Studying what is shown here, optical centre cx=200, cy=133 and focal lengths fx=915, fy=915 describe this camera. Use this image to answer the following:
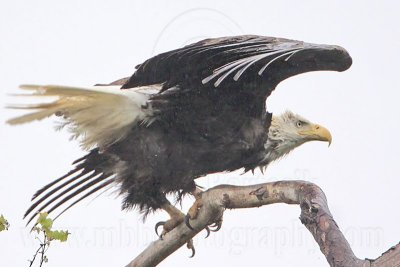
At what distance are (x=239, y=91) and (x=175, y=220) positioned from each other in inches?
39.9

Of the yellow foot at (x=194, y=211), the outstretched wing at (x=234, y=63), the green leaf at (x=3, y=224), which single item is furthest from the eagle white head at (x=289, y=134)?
the green leaf at (x=3, y=224)

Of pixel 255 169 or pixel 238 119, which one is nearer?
pixel 238 119

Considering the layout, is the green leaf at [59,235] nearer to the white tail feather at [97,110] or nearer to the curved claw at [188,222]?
the white tail feather at [97,110]

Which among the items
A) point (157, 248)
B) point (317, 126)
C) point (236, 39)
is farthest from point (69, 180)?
point (317, 126)

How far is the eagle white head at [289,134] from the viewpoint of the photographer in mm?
7027

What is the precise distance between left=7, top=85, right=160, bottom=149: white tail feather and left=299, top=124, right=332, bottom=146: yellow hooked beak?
1615 millimetres

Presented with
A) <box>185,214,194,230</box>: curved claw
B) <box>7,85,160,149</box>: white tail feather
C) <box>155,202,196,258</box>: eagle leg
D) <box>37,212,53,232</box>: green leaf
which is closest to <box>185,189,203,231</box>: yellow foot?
<box>185,214,194,230</box>: curved claw

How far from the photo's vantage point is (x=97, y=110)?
6.08 m

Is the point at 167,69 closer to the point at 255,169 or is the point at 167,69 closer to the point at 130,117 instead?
the point at 130,117

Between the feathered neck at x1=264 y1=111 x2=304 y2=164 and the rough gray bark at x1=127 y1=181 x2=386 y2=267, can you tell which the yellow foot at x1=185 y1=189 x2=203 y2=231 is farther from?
the feathered neck at x1=264 y1=111 x2=304 y2=164

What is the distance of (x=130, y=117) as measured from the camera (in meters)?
6.18

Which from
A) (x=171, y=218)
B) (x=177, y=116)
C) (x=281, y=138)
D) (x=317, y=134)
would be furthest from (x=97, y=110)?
(x=317, y=134)

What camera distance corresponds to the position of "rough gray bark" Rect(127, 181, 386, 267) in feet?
14.1

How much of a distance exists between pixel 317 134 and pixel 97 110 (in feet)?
6.74
